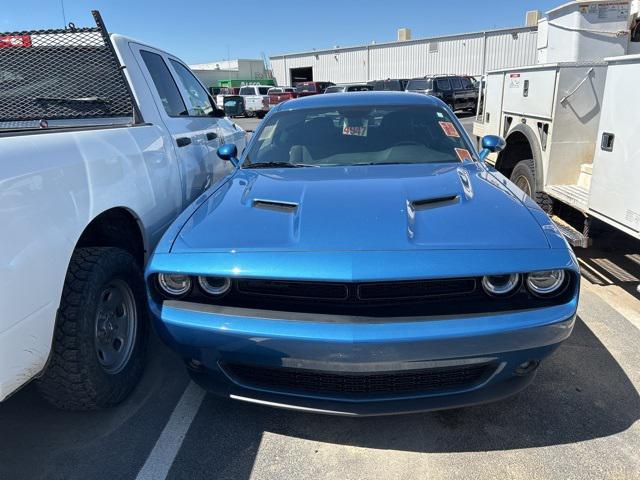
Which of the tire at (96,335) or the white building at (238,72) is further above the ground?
the white building at (238,72)

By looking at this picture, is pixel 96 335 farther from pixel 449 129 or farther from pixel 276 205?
pixel 449 129

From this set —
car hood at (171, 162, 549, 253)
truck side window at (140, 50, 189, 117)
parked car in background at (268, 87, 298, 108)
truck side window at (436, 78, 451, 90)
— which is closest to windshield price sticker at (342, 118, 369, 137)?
car hood at (171, 162, 549, 253)

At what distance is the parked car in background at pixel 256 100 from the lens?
29.6 meters

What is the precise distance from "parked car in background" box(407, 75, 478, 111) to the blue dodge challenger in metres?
21.9

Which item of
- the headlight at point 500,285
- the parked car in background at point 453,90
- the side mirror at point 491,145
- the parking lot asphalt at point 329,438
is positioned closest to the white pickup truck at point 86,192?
the parking lot asphalt at point 329,438

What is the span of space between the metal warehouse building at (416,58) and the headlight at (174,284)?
30.8m

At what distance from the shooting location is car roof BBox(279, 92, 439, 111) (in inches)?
160

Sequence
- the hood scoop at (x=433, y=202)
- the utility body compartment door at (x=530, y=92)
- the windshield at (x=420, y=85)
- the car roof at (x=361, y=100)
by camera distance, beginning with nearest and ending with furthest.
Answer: the hood scoop at (x=433, y=202) → the car roof at (x=361, y=100) → the utility body compartment door at (x=530, y=92) → the windshield at (x=420, y=85)

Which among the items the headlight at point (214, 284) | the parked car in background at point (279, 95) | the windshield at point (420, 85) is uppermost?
the headlight at point (214, 284)

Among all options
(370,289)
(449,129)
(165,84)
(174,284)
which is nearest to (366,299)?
(370,289)

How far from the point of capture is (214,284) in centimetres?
241

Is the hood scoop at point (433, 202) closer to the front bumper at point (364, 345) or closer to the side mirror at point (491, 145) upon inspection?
the front bumper at point (364, 345)

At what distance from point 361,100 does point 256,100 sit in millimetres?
27069

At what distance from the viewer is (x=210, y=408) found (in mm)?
2814
